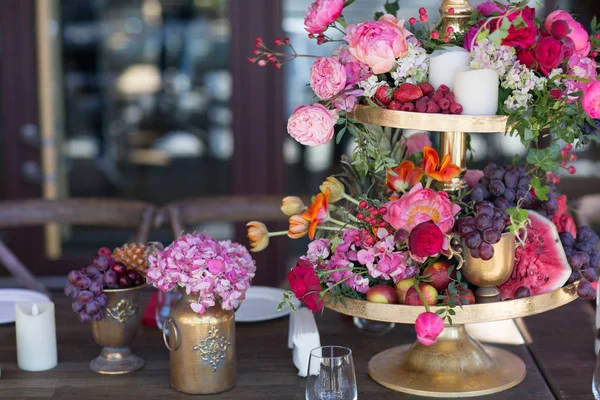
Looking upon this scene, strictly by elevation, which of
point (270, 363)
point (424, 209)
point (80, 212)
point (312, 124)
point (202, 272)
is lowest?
point (270, 363)

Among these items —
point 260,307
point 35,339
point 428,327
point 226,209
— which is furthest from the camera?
point 226,209

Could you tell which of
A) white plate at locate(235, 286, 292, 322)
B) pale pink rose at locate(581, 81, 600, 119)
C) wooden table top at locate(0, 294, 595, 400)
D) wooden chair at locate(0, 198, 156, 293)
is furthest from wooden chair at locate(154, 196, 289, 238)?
pale pink rose at locate(581, 81, 600, 119)

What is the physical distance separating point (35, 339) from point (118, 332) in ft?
0.52

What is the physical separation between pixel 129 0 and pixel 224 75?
0.51 metres

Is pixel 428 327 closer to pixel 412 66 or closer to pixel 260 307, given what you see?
pixel 412 66

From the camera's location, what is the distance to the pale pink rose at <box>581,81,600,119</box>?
4.06 ft

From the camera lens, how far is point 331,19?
4.59 ft

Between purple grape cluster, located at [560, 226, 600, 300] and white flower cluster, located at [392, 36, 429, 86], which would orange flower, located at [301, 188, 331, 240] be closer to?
white flower cluster, located at [392, 36, 429, 86]

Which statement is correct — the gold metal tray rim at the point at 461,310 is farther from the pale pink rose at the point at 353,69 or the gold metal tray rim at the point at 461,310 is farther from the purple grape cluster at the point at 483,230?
the pale pink rose at the point at 353,69

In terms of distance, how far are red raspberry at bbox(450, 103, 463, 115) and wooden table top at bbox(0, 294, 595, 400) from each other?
19.1 inches

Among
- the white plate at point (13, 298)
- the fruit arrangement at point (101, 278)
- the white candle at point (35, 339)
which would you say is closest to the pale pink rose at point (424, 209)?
the fruit arrangement at point (101, 278)

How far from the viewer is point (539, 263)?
56.7 inches

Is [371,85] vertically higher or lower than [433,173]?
higher

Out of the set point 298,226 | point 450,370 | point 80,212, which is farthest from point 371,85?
point 80,212
